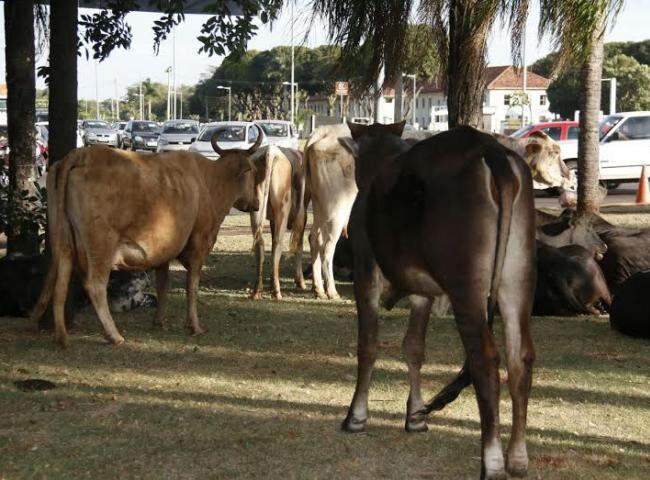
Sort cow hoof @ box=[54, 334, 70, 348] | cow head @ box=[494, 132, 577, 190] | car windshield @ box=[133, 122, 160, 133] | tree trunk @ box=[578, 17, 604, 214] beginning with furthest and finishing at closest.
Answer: car windshield @ box=[133, 122, 160, 133], tree trunk @ box=[578, 17, 604, 214], cow head @ box=[494, 132, 577, 190], cow hoof @ box=[54, 334, 70, 348]

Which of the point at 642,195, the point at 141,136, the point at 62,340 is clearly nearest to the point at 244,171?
the point at 62,340

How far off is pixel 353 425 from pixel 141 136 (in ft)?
159

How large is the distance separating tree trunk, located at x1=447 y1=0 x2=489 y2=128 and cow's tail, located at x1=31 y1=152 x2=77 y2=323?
438 cm

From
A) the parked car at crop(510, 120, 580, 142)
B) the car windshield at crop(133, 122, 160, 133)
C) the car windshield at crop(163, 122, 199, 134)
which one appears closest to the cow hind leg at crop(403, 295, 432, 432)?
the parked car at crop(510, 120, 580, 142)

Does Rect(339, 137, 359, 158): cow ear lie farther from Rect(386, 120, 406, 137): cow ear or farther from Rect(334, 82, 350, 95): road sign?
Rect(334, 82, 350, 95): road sign

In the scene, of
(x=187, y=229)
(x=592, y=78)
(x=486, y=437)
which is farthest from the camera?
(x=592, y=78)

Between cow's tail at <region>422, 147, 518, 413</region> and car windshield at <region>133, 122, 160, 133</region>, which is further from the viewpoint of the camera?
car windshield at <region>133, 122, 160, 133</region>

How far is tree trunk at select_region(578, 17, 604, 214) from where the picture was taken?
15.3 meters

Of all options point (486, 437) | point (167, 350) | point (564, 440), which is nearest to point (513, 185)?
→ point (486, 437)

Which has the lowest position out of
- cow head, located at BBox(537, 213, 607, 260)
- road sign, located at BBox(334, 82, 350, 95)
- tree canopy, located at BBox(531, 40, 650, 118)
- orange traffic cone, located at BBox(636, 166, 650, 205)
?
orange traffic cone, located at BBox(636, 166, 650, 205)

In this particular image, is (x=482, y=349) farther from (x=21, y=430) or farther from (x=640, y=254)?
(x=640, y=254)

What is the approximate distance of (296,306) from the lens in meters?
11.0

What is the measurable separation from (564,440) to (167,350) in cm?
367

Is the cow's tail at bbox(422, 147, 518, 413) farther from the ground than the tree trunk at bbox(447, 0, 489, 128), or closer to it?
closer to it
